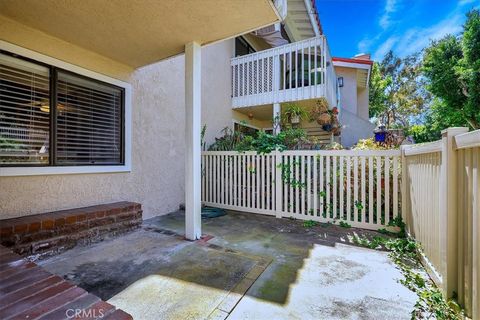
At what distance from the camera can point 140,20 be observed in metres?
2.61

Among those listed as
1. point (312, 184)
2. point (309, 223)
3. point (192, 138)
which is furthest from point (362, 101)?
point (192, 138)

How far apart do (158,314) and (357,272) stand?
1.95m

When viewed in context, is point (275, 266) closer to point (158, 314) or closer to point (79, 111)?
point (158, 314)

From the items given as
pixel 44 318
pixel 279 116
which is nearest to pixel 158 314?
pixel 44 318

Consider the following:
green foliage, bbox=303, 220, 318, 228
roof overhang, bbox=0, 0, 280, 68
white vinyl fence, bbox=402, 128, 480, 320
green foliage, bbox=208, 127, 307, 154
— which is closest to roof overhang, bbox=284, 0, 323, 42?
green foliage, bbox=208, 127, 307, 154

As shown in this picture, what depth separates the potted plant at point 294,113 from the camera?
6.53 meters

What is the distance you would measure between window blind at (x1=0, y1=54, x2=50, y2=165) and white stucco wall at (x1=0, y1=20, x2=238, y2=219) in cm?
25

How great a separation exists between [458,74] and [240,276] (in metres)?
13.8

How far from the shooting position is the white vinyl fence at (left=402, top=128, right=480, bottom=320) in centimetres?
146

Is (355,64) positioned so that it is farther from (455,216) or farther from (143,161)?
(455,216)

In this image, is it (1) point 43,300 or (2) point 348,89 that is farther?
(2) point 348,89

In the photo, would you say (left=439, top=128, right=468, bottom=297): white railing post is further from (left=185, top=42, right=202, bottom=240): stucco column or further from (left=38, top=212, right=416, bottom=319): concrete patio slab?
(left=185, top=42, right=202, bottom=240): stucco column

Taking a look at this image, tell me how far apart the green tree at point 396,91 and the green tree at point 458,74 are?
18.8ft

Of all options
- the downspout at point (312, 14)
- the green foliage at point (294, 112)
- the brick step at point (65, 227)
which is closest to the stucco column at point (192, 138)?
the brick step at point (65, 227)
